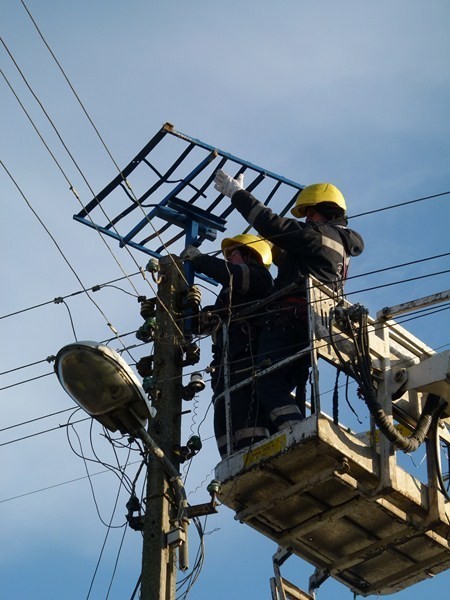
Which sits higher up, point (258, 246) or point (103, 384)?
point (258, 246)

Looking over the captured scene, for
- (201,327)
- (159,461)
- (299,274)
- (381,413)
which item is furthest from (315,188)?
(159,461)

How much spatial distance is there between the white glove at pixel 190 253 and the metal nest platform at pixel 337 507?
8.21 feet

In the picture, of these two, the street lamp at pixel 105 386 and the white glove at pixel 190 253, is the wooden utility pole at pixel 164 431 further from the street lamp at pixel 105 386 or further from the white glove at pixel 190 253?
the white glove at pixel 190 253

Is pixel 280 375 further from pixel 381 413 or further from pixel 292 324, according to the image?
pixel 381 413

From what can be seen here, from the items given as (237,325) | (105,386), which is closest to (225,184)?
(237,325)

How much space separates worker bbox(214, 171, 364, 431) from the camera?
36.1 ft

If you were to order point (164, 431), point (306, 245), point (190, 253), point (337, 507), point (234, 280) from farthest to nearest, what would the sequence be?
point (190, 253), point (234, 280), point (306, 245), point (337, 507), point (164, 431)

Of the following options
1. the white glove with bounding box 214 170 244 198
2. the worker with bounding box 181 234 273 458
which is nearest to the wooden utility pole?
the worker with bounding box 181 234 273 458

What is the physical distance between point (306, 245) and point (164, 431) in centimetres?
250

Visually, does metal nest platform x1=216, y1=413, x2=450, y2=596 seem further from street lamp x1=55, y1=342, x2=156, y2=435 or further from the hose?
street lamp x1=55, y1=342, x2=156, y2=435

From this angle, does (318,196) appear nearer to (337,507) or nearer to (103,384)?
(337,507)

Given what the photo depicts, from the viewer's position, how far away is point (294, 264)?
1184cm

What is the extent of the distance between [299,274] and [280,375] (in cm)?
106

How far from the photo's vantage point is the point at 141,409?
9414mm
